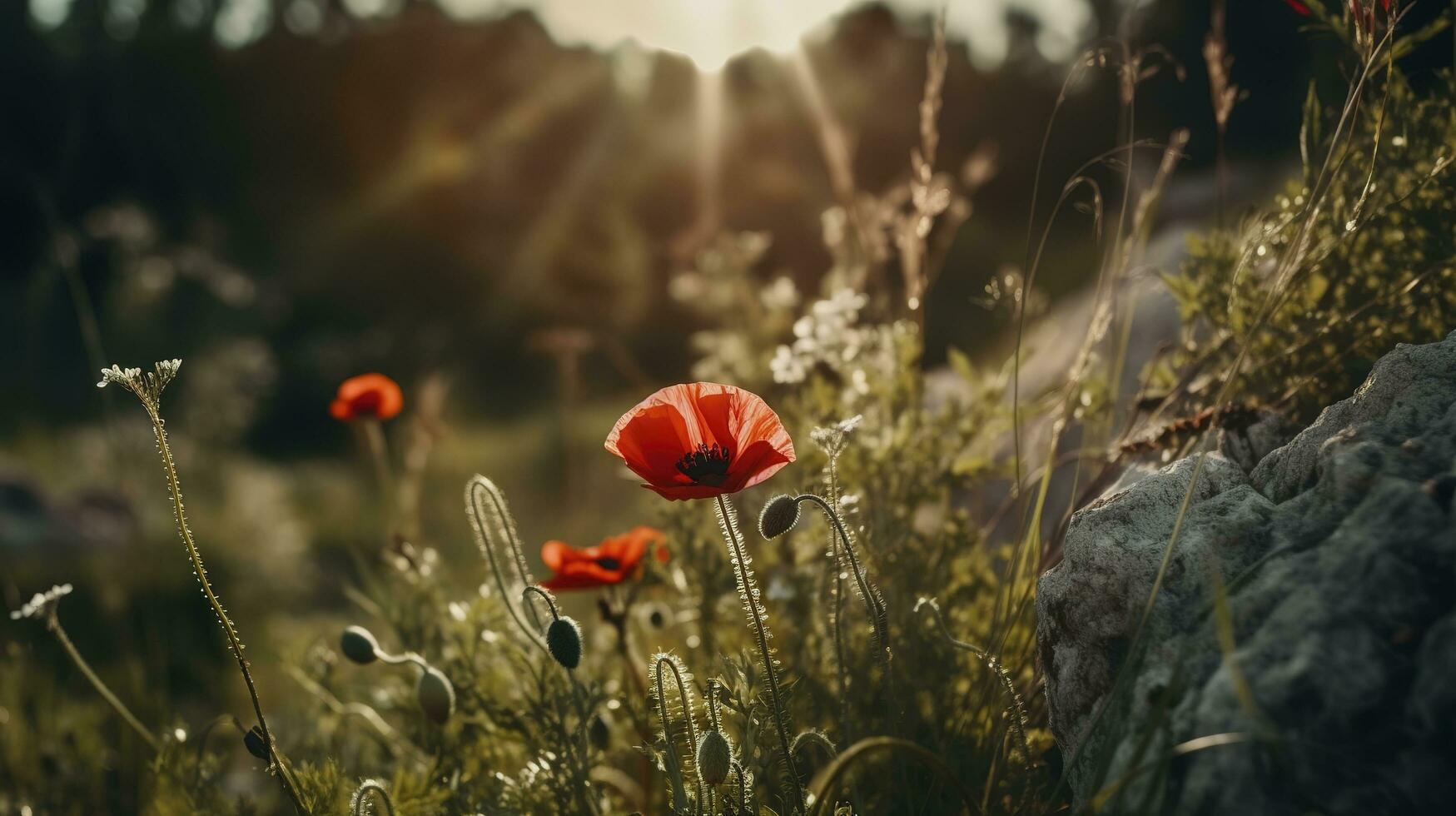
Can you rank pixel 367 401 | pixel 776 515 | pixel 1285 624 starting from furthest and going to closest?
pixel 367 401 → pixel 776 515 → pixel 1285 624

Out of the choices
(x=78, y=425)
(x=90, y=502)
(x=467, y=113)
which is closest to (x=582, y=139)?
(x=467, y=113)

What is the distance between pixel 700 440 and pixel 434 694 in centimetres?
59

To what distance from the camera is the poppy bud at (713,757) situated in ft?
4.33

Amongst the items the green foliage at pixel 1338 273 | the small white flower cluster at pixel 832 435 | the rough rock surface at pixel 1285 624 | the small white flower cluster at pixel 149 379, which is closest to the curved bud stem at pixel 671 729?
the small white flower cluster at pixel 832 435

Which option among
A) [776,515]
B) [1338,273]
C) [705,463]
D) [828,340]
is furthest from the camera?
[828,340]

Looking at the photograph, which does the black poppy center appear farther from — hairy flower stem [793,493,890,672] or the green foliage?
the green foliage

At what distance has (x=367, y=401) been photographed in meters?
2.66

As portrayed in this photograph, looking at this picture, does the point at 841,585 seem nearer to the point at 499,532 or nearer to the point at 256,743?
the point at 499,532

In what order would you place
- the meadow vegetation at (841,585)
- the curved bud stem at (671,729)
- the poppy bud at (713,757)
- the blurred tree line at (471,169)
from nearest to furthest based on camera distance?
the poppy bud at (713,757)
the curved bud stem at (671,729)
the meadow vegetation at (841,585)
the blurred tree line at (471,169)

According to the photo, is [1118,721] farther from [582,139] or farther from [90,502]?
[582,139]

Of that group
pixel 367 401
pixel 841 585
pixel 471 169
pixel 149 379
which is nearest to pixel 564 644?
pixel 841 585

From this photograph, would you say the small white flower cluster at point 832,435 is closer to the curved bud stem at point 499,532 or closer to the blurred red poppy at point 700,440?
the blurred red poppy at point 700,440

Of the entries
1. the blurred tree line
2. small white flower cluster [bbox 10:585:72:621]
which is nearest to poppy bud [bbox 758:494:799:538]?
small white flower cluster [bbox 10:585:72:621]

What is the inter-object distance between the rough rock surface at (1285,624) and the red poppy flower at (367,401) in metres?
1.74
